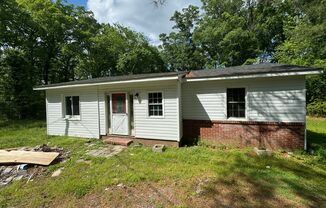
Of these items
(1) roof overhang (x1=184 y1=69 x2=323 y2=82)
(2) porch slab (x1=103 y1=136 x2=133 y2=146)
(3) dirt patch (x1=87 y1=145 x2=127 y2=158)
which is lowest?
(3) dirt patch (x1=87 y1=145 x2=127 y2=158)

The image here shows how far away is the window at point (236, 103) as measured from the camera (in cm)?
821

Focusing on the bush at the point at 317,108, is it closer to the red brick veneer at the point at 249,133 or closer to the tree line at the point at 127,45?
the tree line at the point at 127,45

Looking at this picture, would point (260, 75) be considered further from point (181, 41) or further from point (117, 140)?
point (181, 41)

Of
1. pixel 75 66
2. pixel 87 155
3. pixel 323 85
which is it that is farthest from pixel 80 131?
pixel 75 66

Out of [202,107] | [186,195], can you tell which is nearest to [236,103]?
[202,107]

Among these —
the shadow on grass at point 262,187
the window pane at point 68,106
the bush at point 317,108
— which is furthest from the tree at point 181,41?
the shadow on grass at point 262,187

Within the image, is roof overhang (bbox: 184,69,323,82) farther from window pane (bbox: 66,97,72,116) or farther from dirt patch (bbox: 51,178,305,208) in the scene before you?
window pane (bbox: 66,97,72,116)

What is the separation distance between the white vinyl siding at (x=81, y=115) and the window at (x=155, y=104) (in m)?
2.92

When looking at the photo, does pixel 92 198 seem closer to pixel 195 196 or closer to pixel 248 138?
pixel 195 196

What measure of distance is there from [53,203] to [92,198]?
82 cm

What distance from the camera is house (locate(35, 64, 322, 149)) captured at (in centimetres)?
743

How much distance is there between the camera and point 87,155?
772 centimetres

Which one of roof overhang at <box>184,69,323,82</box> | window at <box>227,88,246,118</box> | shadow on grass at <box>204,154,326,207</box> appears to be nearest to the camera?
shadow on grass at <box>204,154,326,207</box>

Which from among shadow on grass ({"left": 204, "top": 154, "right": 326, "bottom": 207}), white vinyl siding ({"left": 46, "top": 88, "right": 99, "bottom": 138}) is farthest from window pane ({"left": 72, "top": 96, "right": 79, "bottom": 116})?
shadow on grass ({"left": 204, "top": 154, "right": 326, "bottom": 207})
